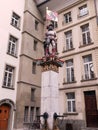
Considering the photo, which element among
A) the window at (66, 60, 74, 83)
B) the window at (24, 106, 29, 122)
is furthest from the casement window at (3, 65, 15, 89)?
the window at (66, 60, 74, 83)

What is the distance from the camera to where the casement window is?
15750mm

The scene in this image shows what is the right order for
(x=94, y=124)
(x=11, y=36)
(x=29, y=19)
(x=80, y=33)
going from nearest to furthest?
(x=94, y=124) → (x=11, y=36) → (x=80, y=33) → (x=29, y=19)

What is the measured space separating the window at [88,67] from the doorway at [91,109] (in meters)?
1.64

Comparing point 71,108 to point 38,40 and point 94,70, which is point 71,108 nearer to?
point 94,70

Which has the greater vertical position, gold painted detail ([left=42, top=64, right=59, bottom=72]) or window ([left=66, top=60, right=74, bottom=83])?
window ([left=66, top=60, right=74, bottom=83])

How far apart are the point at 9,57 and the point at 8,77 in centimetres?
202

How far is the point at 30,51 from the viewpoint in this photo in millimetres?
19000

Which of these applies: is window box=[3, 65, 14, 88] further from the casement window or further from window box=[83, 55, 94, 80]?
window box=[83, 55, 94, 80]

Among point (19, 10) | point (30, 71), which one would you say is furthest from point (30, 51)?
point (19, 10)

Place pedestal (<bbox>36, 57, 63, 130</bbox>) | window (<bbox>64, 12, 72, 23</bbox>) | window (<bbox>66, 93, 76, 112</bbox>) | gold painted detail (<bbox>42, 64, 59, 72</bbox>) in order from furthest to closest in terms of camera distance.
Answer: window (<bbox>64, 12, 72, 23</bbox>), window (<bbox>66, 93, 76, 112</bbox>), gold painted detail (<bbox>42, 64, 59, 72</bbox>), pedestal (<bbox>36, 57, 63, 130</bbox>)

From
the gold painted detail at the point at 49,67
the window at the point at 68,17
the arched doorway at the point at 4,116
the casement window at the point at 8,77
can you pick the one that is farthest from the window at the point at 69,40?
the gold painted detail at the point at 49,67

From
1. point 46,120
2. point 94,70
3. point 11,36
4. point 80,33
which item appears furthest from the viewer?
point 80,33

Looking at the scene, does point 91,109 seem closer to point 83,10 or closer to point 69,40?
point 69,40

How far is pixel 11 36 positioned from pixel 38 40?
4.27m
